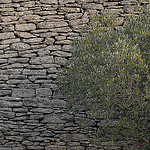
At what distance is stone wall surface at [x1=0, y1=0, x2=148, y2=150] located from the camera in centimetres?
481

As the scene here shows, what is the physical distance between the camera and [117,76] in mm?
3520

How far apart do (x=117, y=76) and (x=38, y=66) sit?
209 centimetres

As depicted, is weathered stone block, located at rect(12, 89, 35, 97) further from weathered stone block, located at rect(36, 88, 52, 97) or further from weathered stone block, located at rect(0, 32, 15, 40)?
weathered stone block, located at rect(0, 32, 15, 40)

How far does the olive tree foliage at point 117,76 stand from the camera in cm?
326

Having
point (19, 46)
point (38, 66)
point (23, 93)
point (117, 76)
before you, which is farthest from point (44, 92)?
point (117, 76)

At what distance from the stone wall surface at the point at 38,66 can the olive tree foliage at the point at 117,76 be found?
0.76m

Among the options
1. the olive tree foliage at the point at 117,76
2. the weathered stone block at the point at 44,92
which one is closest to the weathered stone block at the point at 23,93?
the weathered stone block at the point at 44,92

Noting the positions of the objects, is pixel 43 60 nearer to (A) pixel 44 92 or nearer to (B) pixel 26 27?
(A) pixel 44 92

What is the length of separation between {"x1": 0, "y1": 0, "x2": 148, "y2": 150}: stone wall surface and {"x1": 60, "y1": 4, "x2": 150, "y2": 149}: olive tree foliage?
76 cm

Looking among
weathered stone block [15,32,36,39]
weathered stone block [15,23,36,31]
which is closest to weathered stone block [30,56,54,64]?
weathered stone block [15,32,36,39]

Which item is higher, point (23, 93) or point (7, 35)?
point (7, 35)

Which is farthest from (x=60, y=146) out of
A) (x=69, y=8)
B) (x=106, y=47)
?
(x=69, y=8)

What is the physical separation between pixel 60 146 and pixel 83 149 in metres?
0.45

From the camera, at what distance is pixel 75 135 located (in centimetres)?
478
